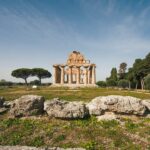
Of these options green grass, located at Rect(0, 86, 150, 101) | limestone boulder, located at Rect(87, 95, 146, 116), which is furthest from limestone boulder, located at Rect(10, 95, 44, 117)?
green grass, located at Rect(0, 86, 150, 101)

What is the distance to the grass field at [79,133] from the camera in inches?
372

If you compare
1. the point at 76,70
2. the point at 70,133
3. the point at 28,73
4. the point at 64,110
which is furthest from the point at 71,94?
the point at 28,73

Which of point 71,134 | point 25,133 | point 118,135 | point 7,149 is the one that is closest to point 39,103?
point 25,133

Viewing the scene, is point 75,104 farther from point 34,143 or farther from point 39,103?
point 34,143

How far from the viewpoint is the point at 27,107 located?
41.3ft

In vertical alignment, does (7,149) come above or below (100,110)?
below

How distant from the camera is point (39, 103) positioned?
42.5ft

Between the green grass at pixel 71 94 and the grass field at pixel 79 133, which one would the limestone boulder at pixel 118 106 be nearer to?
the grass field at pixel 79 133

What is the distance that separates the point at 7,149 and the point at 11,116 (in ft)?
13.2

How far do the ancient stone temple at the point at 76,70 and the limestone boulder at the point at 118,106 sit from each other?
64814mm

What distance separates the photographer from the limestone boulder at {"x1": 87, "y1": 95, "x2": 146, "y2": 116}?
41.1 feet

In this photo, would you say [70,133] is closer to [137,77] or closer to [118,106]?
[118,106]

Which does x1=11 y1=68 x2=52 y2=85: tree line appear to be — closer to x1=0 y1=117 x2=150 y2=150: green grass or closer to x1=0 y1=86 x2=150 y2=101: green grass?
x1=0 y1=86 x2=150 y2=101: green grass

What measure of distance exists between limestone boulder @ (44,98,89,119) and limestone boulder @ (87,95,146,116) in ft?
2.38
